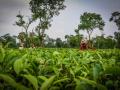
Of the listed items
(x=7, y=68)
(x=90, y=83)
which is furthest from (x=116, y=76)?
(x=7, y=68)

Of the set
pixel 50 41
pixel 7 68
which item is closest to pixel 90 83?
pixel 7 68

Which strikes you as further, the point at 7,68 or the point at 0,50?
the point at 0,50

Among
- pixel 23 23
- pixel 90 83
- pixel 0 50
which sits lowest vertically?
pixel 90 83

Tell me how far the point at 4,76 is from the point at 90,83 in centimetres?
46

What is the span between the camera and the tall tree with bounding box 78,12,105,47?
275 feet

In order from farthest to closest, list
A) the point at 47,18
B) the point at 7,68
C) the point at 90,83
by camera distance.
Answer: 1. the point at 47,18
2. the point at 7,68
3. the point at 90,83

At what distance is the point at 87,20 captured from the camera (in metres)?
84.8

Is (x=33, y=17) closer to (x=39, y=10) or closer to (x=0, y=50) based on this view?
(x=39, y=10)

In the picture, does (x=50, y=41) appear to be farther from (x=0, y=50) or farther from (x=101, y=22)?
(x=0, y=50)

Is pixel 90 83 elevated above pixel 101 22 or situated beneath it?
situated beneath

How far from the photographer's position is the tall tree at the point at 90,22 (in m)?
83.8

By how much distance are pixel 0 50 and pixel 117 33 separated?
9954 cm

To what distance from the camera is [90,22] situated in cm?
8375

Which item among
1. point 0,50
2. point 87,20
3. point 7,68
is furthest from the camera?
point 87,20
